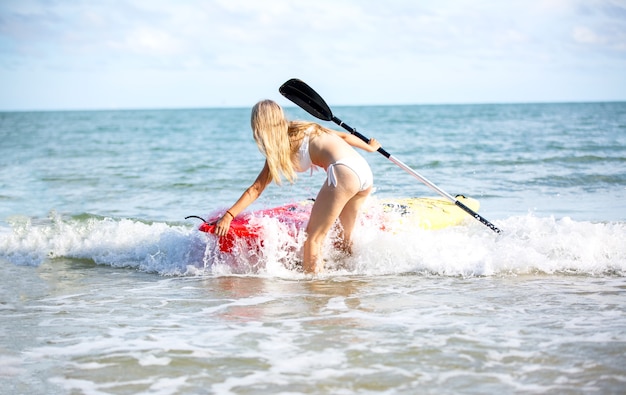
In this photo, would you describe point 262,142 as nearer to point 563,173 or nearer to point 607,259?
point 607,259

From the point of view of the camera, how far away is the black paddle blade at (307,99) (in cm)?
618

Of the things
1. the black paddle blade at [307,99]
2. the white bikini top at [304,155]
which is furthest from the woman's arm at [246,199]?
the black paddle blade at [307,99]

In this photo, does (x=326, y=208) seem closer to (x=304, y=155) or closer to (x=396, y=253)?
(x=304, y=155)

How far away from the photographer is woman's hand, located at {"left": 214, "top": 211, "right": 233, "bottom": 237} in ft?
17.8

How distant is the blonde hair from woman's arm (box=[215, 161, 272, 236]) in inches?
3.5

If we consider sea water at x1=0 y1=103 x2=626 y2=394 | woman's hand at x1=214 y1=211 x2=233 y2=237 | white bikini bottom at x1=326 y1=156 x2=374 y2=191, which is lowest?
sea water at x1=0 y1=103 x2=626 y2=394

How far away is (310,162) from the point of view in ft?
17.6

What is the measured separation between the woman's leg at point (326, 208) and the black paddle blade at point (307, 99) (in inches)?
41.3

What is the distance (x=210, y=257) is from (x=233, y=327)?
1.88 meters

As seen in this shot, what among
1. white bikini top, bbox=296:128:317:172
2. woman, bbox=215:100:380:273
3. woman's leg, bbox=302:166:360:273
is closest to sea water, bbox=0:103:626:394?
woman's leg, bbox=302:166:360:273

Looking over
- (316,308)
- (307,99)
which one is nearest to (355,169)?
(316,308)

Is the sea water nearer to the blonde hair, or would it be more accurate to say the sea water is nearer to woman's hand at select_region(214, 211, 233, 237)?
woman's hand at select_region(214, 211, 233, 237)

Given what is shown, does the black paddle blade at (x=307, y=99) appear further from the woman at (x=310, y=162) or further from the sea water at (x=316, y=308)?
the sea water at (x=316, y=308)

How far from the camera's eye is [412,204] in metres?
7.63
